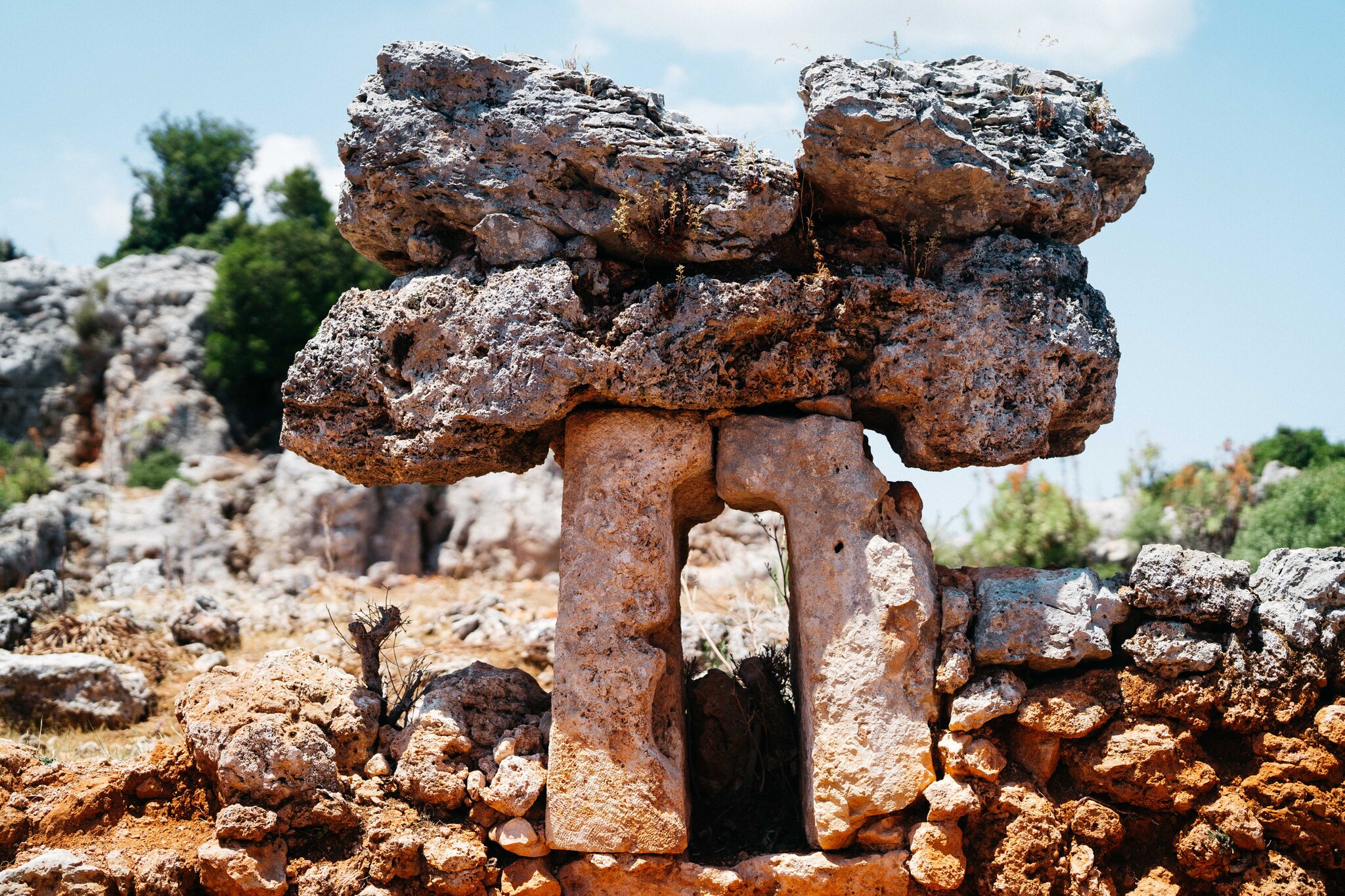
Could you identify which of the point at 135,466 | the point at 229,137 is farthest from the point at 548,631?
the point at 229,137

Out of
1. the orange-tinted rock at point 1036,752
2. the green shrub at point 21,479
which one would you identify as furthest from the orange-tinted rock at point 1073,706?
the green shrub at point 21,479

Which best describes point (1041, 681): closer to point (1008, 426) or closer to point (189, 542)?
point (1008, 426)

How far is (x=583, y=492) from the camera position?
186 inches

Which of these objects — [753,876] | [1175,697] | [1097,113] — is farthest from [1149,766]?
[1097,113]

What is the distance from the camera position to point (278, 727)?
4.50 meters

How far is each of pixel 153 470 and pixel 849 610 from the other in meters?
17.2

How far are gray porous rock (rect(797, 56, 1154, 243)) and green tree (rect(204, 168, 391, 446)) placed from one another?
1796cm

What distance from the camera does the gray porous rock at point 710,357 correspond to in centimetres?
461

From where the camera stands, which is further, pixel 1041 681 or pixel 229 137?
pixel 229 137

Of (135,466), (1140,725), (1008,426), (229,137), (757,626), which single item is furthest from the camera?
(229,137)

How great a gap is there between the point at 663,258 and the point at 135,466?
1699cm

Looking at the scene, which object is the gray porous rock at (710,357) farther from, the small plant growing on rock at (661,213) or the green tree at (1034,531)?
the green tree at (1034,531)

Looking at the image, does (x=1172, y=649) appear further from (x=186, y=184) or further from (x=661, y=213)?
(x=186, y=184)

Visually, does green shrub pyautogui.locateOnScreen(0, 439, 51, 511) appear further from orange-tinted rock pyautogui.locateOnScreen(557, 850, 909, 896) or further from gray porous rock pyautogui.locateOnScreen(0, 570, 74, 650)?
orange-tinted rock pyautogui.locateOnScreen(557, 850, 909, 896)
